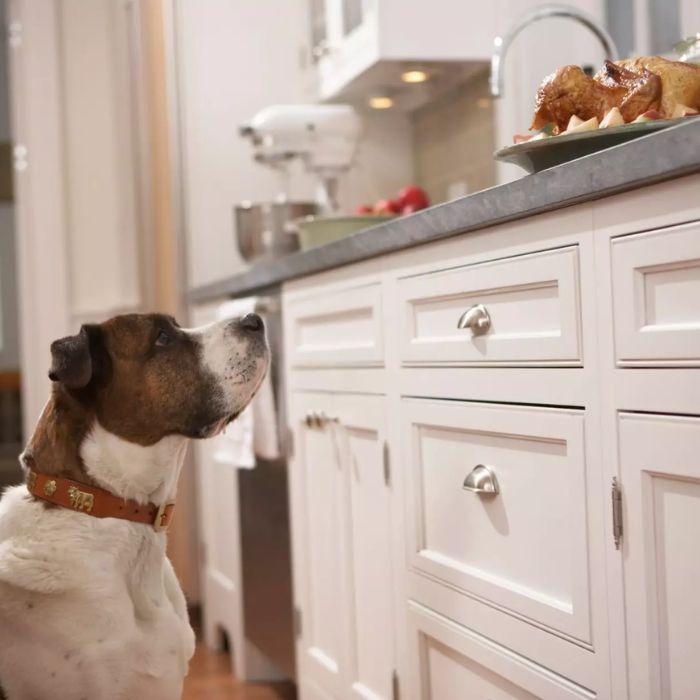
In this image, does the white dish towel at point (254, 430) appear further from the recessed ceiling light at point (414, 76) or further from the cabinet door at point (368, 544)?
the recessed ceiling light at point (414, 76)

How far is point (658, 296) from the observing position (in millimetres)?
1185

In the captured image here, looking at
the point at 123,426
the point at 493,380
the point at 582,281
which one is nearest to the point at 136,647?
the point at 123,426

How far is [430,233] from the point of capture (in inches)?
66.1

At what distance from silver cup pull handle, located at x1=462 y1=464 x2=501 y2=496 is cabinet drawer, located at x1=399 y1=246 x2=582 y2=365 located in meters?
0.16

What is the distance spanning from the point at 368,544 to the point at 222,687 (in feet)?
4.18

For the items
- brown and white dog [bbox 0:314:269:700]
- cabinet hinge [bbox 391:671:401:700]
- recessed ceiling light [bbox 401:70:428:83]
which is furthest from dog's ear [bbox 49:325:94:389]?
recessed ceiling light [bbox 401:70:428:83]

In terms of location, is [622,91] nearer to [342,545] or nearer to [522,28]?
[522,28]

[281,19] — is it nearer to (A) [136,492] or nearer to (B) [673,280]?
(A) [136,492]

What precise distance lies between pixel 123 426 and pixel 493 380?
0.61m

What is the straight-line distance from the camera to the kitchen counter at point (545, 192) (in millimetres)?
1107

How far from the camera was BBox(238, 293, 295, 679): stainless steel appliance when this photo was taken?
8.68 ft

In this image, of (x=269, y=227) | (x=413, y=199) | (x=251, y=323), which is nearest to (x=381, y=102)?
(x=269, y=227)

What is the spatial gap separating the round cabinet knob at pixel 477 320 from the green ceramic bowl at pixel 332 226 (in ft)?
3.75

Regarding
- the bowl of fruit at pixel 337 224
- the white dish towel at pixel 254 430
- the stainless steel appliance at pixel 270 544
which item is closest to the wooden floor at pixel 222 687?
the stainless steel appliance at pixel 270 544
